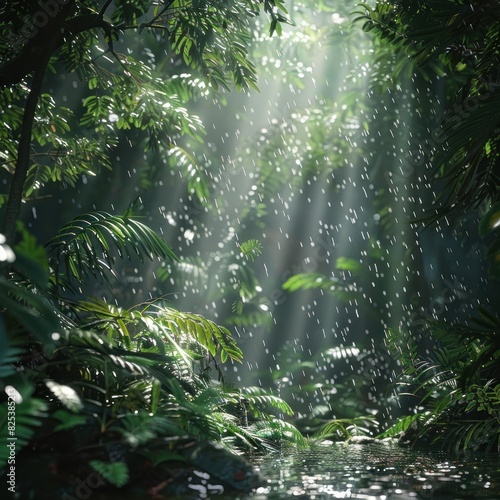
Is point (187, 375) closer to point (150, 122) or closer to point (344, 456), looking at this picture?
point (344, 456)

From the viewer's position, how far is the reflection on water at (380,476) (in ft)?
8.55

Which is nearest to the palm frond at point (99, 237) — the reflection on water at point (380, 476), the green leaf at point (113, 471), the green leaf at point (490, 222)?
the reflection on water at point (380, 476)

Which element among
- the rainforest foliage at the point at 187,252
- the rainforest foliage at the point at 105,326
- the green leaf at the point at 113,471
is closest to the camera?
the green leaf at the point at 113,471

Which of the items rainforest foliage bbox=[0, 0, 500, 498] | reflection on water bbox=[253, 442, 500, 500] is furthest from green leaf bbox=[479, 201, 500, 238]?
reflection on water bbox=[253, 442, 500, 500]

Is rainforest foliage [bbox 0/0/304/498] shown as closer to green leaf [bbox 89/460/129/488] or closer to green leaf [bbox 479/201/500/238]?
green leaf [bbox 89/460/129/488]

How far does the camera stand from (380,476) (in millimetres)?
3104

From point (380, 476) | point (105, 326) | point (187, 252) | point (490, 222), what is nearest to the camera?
point (490, 222)

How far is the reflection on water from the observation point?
261 cm

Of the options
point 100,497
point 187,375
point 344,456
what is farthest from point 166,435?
point 344,456

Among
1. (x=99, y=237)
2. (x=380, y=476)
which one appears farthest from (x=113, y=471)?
(x=99, y=237)

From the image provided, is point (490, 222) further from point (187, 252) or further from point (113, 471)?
point (187, 252)

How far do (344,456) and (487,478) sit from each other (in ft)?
4.59

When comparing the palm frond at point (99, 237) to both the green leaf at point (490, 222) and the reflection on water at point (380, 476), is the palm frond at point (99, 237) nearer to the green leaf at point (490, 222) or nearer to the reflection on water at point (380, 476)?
the reflection on water at point (380, 476)

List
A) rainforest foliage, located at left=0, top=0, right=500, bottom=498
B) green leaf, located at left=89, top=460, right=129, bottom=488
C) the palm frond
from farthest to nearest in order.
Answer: the palm frond
rainforest foliage, located at left=0, top=0, right=500, bottom=498
green leaf, located at left=89, top=460, right=129, bottom=488
